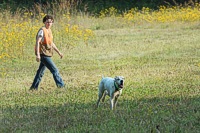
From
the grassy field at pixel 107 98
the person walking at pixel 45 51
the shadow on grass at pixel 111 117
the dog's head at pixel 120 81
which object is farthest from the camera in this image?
the person walking at pixel 45 51

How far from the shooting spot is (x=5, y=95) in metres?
12.3

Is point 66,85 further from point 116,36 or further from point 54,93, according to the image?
point 116,36

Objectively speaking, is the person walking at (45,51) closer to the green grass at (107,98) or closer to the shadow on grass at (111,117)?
the green grass at (107,98)

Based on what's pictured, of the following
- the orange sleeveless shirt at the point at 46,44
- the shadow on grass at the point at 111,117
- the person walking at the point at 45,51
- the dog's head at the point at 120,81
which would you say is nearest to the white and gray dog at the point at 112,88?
the dog's head at the point at 120,81

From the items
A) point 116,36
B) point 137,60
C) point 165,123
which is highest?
point 165,123

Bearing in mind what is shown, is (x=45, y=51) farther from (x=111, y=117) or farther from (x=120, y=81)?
(x=111, y=117)

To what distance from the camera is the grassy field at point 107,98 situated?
880cm

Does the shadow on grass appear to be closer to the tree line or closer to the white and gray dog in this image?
the white and gray dog

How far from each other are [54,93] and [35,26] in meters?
9.45

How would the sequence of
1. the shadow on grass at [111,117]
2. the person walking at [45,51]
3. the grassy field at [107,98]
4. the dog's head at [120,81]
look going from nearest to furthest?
the shadow on grass at [111,117] < the grassy field at [107,98] < the dog's head at [120,81] < the person walking at [45,51]

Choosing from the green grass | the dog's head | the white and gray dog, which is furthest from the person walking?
the dog's head

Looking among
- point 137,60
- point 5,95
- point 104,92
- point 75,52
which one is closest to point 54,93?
point 5,95

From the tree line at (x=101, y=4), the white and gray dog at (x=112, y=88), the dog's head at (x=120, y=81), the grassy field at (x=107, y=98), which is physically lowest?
the tree line at (x=101, y=4)

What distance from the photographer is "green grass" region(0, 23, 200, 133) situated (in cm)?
880
